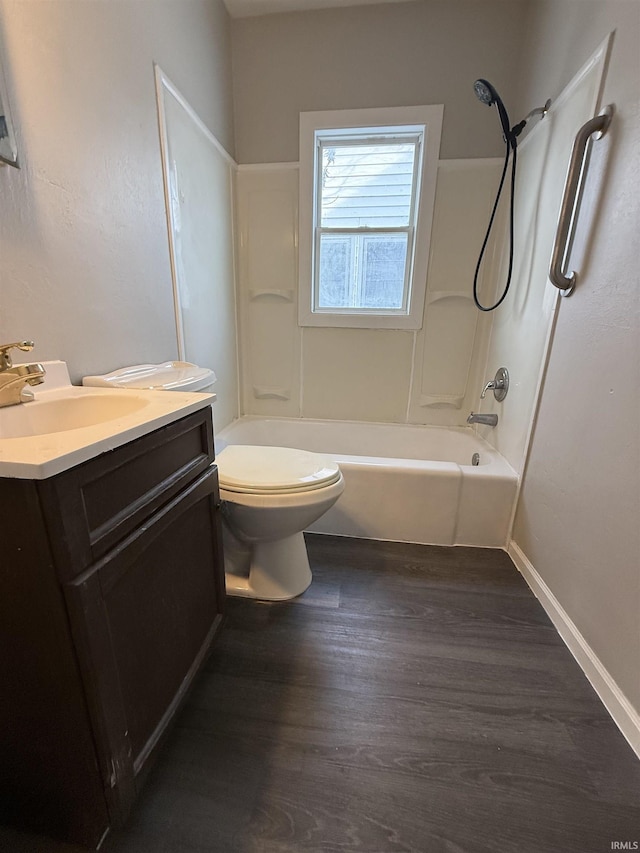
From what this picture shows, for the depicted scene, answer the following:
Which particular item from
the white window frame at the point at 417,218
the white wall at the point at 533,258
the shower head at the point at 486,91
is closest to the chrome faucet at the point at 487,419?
the white wall at the point at 533,258

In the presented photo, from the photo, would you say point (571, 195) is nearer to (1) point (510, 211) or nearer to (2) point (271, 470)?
(1) point (510, 211)

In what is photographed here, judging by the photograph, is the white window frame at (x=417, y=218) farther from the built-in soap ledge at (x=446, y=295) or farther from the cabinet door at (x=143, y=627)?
the cabinet door at (x=143, y=627)

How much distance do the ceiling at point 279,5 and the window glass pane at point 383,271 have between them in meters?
1.02

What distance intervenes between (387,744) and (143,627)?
2.16ft

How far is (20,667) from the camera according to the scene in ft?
1.90

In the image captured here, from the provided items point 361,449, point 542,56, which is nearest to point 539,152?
point 542,56

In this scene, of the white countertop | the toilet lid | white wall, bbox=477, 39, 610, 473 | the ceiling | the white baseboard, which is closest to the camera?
the white countertop

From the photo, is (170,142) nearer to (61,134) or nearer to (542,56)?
(61,134)

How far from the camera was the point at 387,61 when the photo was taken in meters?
1.87

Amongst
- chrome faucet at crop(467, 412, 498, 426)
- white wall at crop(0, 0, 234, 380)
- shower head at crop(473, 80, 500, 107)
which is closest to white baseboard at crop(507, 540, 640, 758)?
chrome faucet at crop(467, 412, 498, 426)

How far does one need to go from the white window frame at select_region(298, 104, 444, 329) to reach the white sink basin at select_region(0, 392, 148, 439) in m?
1.52

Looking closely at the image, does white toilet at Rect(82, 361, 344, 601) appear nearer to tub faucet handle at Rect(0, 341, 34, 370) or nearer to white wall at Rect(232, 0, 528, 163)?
tub faucet handle at Rect(0, 341, 34, 370)

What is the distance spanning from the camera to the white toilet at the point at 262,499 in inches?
45.6

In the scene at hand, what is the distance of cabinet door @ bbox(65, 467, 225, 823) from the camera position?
587 mm
